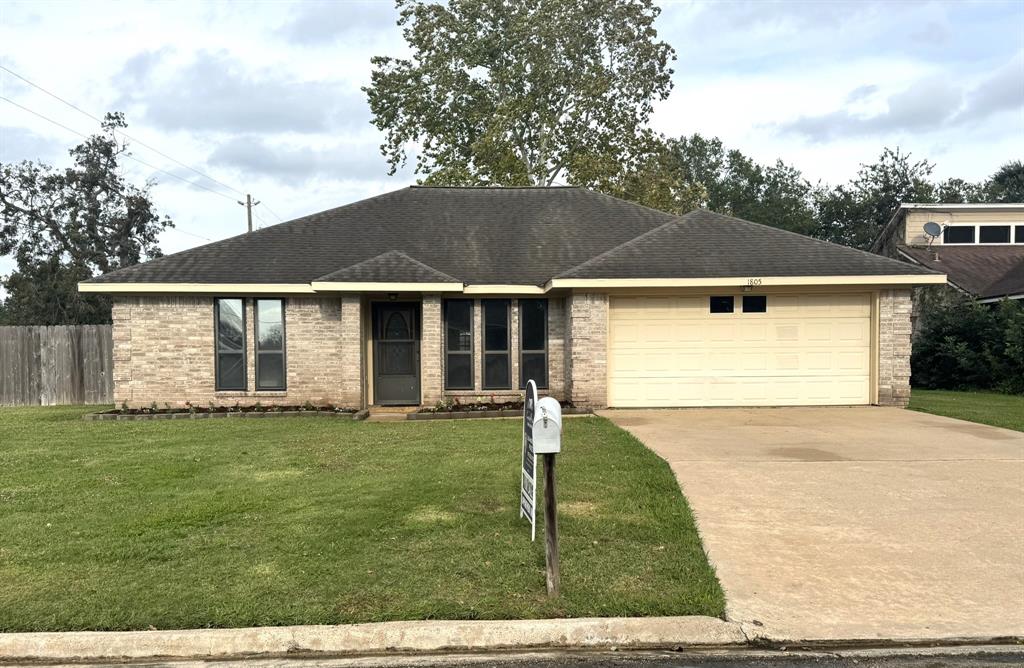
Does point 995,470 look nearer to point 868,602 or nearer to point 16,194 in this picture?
point 868,602

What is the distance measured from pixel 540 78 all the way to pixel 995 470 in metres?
29.1

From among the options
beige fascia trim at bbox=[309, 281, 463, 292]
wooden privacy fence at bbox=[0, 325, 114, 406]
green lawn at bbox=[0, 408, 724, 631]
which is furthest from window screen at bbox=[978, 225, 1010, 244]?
wooden privacy fence at bbox=[0, 325, 114, 406]

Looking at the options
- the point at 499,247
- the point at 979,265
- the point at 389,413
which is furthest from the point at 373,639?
the point at 979,265

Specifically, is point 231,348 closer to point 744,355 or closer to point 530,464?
point 744,355

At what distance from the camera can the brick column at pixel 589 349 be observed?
43.4 ft

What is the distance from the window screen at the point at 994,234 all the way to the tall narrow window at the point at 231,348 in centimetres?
2941

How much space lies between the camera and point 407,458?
27.5 ft

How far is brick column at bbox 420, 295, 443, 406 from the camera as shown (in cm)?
1348

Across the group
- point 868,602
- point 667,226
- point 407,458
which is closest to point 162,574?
point 407,458

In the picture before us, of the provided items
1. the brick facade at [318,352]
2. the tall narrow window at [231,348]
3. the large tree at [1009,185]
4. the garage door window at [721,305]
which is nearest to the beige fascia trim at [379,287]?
the brick facade at [318,352]

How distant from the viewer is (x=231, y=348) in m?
14.0

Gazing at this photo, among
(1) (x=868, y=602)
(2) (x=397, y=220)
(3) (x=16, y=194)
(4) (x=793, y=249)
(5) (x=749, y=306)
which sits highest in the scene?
(3) (x=16, y=194)

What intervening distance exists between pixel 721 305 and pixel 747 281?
2.91ft

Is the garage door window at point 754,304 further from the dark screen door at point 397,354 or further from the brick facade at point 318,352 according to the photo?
the dark screen door at point 397,354
